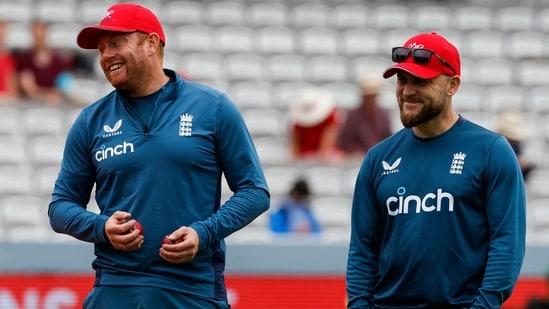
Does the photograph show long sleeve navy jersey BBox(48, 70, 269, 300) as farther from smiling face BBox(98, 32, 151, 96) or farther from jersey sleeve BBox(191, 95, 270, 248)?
smiling face BBox(98, 32, 151, 96)

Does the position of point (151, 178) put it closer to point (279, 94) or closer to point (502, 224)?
point (502, 224)

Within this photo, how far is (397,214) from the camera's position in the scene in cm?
483

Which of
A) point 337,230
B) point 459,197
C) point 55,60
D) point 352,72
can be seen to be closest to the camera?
point 459,197

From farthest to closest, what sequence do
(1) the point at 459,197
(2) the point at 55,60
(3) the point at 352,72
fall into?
(3) the point at 352,72 < (2) the point at 55,60 < (1) the point at 459,197

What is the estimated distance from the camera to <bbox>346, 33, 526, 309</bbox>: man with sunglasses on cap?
4652 mm

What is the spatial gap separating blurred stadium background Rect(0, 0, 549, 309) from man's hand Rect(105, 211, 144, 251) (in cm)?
461

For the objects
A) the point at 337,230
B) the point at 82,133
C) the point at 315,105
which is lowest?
the point at 337,230

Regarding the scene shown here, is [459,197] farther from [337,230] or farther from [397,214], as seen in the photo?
[337,230]

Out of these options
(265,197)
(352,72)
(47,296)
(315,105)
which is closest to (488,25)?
(352,72)

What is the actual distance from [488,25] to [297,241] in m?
7.79

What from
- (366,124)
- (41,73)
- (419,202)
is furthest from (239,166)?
(41,73)

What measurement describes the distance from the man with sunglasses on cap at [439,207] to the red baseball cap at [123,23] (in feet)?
3.06

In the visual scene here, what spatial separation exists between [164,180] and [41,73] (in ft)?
29.0

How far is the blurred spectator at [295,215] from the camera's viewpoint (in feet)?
34.7
